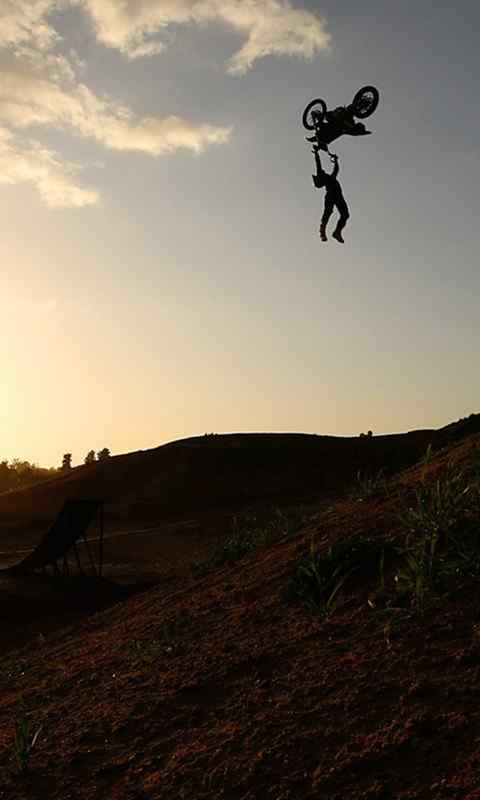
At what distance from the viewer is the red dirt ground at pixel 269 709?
139 inches

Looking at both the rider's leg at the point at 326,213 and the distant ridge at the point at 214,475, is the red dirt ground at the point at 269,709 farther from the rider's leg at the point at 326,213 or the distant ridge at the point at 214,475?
the distant ridge at the point at 214,475

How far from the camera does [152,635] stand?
22.2ft

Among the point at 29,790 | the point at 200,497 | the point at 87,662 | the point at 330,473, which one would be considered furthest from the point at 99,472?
the point at 29,790

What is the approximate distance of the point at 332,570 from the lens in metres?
6.17

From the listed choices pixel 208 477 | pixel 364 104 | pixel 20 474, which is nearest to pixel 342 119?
pixel 364 104

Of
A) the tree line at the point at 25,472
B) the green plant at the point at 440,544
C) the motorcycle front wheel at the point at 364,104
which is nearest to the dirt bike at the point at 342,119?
the motorcycle front wheel at the point at 364,104

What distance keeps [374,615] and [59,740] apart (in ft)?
7.05

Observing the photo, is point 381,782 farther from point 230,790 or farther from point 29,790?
point 29,790

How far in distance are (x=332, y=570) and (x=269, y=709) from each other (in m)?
1.97

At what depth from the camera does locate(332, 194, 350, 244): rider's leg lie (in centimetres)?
1045

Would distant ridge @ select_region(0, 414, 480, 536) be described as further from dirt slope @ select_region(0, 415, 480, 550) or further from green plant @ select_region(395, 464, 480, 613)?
green plant @ select_region(395, 464, 480, 613)

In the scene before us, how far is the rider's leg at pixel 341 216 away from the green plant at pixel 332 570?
5211 millimetres

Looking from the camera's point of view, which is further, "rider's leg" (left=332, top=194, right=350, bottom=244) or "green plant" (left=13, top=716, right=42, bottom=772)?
"rider's leg" (left=332, top=194, right=350, bottom=244)

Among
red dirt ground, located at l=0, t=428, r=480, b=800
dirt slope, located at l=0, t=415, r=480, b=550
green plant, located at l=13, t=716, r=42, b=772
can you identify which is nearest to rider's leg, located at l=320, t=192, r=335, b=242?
red dirt ground, located at l=0, t=428, r=480, b=800
